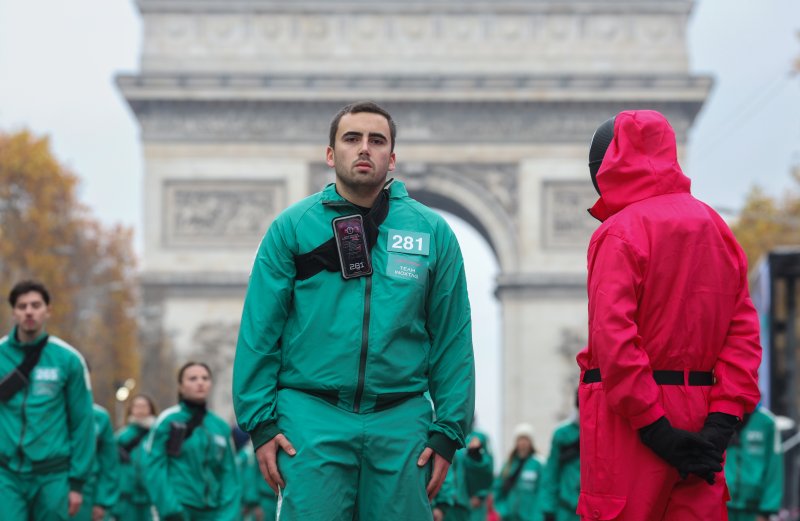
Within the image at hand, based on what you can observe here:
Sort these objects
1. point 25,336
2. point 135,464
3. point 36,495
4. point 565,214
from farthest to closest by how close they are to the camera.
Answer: point 565,214 < point 135,464 < point 25,336 < point 36,495

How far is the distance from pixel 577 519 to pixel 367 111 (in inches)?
289

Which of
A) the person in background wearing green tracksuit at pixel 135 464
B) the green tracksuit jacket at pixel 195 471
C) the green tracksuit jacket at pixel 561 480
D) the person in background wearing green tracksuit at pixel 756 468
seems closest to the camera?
the green tracksuit jacket at pixel 195 471

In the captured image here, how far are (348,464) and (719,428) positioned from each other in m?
1.32

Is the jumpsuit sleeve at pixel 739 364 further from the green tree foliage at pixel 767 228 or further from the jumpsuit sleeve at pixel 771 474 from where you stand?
the green tree foliage at pixel 767 228

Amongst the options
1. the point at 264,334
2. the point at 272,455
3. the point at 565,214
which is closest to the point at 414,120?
the point at 565,214

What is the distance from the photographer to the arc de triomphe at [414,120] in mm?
38188

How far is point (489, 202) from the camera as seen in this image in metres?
38.9

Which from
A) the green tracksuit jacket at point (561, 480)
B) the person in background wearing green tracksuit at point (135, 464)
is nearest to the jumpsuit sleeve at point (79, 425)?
the green tracksuit jacket at point (561, 480)

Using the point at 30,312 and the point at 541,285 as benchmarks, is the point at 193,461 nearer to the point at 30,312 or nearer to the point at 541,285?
the point at 30,312

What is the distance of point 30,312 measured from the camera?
9.74 metres

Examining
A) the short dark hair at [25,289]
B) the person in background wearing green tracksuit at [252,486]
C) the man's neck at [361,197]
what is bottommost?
the person in background wearing green tracksuit at [252,486]

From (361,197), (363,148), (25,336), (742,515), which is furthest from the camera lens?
(742,515)

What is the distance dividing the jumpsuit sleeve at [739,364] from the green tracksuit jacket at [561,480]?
611 centimetres

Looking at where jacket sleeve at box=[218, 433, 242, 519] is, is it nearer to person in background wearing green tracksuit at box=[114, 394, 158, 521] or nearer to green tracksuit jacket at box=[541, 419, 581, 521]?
green tracksuit jacket at box=[541, 419, 581, 521]
